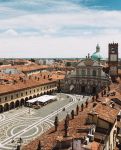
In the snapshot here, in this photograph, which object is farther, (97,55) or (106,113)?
(97,55)

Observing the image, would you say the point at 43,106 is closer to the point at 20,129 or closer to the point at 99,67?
the point at 20,129

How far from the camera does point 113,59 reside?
322 ft

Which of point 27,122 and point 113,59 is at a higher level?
point 113,59

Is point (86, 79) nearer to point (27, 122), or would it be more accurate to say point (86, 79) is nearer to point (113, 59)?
point (113, 59)

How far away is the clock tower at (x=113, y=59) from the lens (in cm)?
9694

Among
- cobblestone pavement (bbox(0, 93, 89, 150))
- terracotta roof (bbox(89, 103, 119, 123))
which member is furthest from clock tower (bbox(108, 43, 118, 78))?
terracotta roof (bbox(89, 103, 119, 123))

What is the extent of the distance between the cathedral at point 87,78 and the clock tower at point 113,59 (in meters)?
5.37

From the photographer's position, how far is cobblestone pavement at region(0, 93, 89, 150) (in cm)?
4635

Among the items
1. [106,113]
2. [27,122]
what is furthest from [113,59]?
[106,113]

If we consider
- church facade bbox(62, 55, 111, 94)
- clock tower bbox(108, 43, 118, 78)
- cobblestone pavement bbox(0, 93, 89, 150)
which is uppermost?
clock tower bbox(108, 43, 118, 78)

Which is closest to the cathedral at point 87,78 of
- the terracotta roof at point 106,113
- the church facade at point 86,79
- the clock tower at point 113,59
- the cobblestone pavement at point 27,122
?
the church facade at point 86,79

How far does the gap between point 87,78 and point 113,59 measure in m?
10.7

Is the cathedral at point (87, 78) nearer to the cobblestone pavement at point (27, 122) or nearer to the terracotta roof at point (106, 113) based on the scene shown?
the cobblestone pavement at point (27, 122)

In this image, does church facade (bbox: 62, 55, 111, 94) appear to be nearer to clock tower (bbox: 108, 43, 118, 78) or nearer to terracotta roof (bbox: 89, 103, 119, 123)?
clock tower (bbox: 108, 43, 118, 78)
